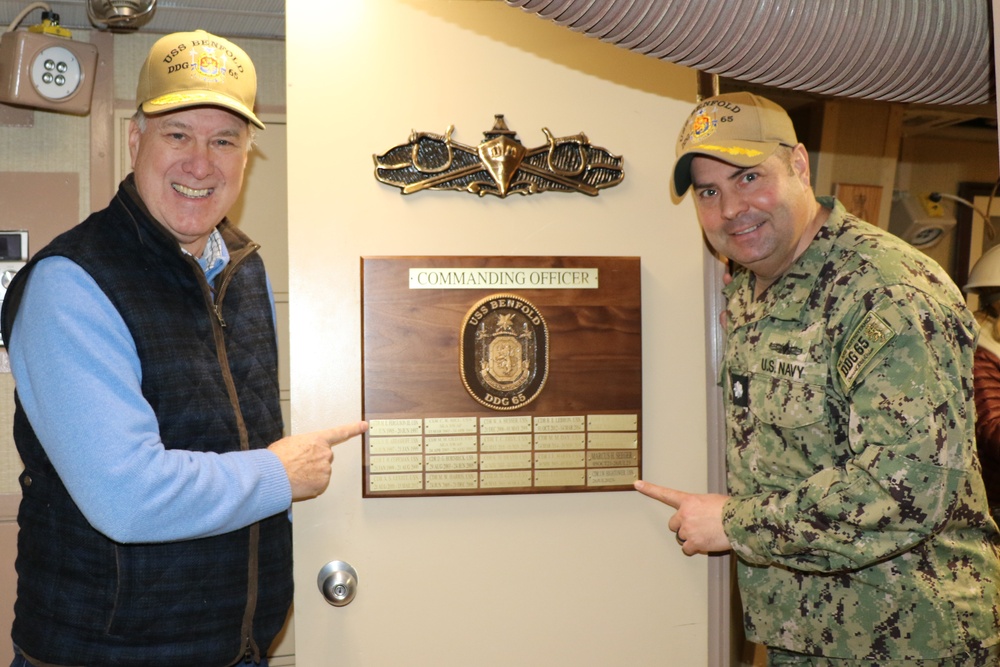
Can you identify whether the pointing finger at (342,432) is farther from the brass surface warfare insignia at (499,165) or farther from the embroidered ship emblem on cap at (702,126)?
the embroidered ship emblem on cap at (702,126)

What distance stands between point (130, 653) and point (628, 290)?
1159 mm

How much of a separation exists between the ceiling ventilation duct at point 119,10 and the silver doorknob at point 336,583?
1818 millimetres

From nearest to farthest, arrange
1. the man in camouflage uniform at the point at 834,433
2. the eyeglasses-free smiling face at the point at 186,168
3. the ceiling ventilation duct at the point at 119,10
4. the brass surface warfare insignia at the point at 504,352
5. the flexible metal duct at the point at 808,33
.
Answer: the flexible metal duct at the point at 808,33 → the man in camouflage uniform at the point at 834,433 → the eyeglasses-free smiling face at the point at 186,168 → the brass surface warfare insignia at the point at 504,352 → the ceiling ventilation duct at the point at 119,10

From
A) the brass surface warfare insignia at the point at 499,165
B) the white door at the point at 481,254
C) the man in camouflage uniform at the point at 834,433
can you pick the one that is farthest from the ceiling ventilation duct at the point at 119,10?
the man in camouflage uniform at the point at 834,433

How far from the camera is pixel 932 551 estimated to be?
1606 millimetres

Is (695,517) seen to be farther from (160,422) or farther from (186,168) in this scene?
(186,168)

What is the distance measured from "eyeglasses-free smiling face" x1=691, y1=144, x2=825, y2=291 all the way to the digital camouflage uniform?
0.04 metres

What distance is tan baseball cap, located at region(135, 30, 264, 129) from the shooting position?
1.55 meters

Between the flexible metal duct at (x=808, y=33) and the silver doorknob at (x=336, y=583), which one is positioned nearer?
the flexible metal duct at (x=808, y=33)

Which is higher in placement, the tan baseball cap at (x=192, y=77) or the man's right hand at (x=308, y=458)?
the tan baseball cap at (x=192, y=77)

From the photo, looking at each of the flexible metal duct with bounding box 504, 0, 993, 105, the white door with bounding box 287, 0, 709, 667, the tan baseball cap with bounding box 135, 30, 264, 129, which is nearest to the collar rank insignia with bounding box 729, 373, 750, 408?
the white door with bounding box 287, 0, 709, 667

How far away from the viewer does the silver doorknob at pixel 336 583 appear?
175 centimetres

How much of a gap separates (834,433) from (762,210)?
436 millimetres

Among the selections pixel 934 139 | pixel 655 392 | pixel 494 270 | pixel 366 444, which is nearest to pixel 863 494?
pixel 655 392
